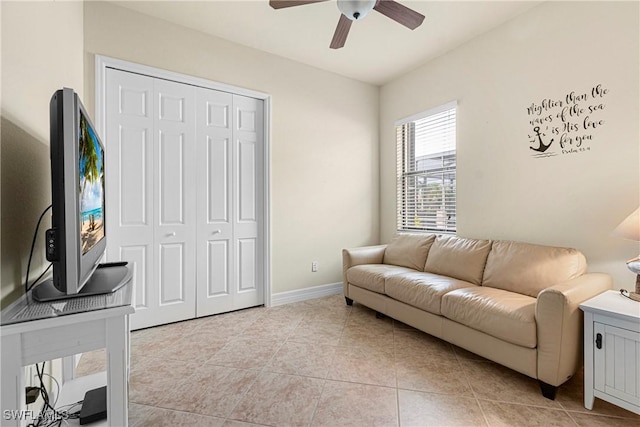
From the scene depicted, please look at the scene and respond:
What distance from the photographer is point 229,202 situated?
3080 mm

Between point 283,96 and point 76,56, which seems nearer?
point 76,56

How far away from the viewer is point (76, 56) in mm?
2162

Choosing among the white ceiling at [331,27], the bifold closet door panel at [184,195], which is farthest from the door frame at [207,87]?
the white ceiling at [331,27]

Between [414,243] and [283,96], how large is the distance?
2.20 m

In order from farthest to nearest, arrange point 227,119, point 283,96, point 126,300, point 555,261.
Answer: point 283,96 → point 227,119 → point 555,261 → point 126,300

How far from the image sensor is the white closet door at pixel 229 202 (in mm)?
2941

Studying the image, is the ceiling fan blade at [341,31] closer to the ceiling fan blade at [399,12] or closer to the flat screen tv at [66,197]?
the ceiling fan blade at [399,12]

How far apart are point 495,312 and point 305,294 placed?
6.91 feet

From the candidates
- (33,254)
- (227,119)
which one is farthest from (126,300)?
(227,119)

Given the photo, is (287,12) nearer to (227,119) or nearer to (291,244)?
(227,119)

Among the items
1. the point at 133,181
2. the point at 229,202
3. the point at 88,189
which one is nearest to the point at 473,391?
the point at 88,189

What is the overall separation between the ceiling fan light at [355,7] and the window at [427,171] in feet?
5.61

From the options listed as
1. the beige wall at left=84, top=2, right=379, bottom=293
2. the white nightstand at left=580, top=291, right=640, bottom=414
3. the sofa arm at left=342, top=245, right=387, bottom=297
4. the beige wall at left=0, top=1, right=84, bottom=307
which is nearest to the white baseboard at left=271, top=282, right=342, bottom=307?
the beige wall at left=84, top=2, right=379, bottom=293

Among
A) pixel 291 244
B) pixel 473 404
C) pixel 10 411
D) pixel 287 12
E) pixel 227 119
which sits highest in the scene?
pixel 287 12
